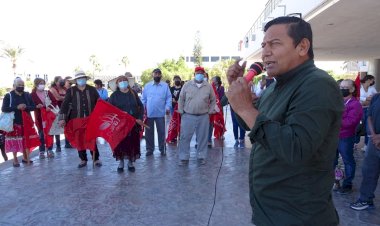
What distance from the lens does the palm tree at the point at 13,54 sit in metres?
49.5

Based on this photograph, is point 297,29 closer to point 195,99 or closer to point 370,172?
point 370,172

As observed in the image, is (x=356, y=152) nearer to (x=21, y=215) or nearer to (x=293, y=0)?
(x=293, y=0)

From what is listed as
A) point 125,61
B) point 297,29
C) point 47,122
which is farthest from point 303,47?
point 125,61

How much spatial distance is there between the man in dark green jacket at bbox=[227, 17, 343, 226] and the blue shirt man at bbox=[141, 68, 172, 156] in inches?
250

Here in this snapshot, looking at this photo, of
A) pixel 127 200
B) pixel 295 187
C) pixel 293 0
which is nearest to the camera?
pixel 295 187

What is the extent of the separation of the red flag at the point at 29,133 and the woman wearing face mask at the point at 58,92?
3.68 ft

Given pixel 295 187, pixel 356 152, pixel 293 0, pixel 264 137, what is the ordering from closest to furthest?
pixel 264 137 < pixel 295 187 < pixel 356 152 < pixel 293 0

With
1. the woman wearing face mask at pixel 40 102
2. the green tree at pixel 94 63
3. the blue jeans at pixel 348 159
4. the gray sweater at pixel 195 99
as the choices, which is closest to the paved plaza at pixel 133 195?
the blue jeans at pixel 348 159

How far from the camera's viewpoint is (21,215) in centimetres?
461

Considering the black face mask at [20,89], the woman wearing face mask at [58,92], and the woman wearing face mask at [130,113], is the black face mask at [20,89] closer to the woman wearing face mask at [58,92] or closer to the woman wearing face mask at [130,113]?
the woman wearing face mask at [58,92]

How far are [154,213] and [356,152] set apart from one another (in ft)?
18.0

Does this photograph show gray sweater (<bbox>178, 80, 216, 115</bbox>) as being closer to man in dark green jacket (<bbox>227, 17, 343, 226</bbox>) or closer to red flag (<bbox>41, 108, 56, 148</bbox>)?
red flag (<bbox>41, 108, 56, 148</bbox>)

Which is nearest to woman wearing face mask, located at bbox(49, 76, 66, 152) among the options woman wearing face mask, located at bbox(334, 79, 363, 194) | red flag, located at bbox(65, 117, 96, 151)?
red flag, located at bbox(65, 117, 96, 151)

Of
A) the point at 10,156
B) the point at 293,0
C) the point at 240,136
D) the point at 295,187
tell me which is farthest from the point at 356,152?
the point at 10,156
